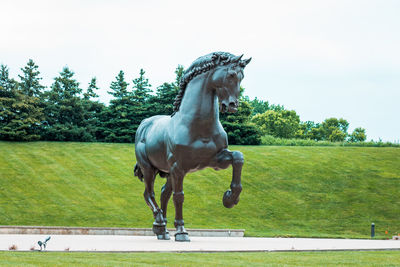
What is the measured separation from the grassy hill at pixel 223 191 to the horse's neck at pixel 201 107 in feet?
24.6

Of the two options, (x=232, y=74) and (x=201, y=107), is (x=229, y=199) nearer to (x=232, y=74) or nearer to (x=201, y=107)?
(x=201, y=107)

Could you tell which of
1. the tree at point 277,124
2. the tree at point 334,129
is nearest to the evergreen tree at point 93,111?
the tree at point 277,124

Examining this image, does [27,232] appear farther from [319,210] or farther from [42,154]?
[42,154]

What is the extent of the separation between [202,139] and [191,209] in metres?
12.4

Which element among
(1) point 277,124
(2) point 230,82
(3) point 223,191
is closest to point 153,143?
(2) point 230,82

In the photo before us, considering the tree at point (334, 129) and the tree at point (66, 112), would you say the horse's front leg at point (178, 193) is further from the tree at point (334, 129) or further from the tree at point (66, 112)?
the tree at point (334, 129)

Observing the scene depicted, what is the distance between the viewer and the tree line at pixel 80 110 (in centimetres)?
3609

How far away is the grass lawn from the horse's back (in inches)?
153

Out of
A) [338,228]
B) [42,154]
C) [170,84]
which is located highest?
[170,84]

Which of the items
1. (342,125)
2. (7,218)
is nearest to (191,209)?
(7,218)

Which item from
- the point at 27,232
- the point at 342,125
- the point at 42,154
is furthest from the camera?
the point at 342,125

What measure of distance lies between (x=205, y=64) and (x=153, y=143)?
235 centimetres

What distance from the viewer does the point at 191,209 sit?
23469mm

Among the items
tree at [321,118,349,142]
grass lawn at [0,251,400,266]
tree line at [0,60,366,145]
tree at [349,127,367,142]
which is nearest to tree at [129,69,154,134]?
tree line at [0,60,366,145]
